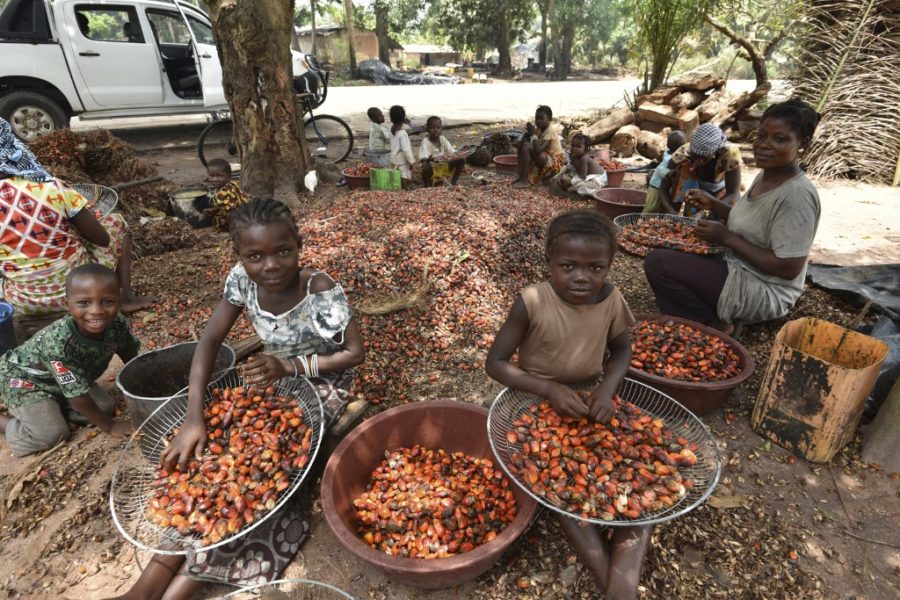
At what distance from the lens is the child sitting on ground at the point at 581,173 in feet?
20.3

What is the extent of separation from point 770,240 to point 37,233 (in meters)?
4.49

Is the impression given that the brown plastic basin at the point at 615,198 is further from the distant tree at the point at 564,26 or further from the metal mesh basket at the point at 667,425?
the distant tree at the point at 564,26

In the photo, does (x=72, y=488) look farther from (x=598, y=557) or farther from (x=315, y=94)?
(x=315, y=94)

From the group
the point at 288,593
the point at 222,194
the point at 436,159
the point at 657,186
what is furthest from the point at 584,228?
the point at 436,159

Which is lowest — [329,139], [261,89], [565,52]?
[329,139]

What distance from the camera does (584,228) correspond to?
1.79 meters

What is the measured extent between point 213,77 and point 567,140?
22.7 feet

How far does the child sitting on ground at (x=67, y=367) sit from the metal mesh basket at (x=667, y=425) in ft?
6.57

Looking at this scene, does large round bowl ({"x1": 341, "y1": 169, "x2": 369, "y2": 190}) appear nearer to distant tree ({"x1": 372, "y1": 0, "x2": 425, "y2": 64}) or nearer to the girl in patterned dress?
the girl in patterned dress

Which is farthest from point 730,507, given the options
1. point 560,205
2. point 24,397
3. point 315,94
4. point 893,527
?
point 315,94

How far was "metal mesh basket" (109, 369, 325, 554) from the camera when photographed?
1632 millimetres

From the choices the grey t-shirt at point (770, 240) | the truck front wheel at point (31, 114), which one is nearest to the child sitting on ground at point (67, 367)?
the grey t-shirt at point (770, 240)

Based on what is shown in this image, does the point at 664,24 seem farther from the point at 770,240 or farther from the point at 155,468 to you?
the point at 155,468

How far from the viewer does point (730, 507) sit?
2.17 meters
